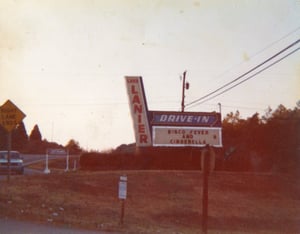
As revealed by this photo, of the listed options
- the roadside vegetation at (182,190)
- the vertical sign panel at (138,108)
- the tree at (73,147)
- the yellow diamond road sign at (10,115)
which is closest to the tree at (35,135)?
the tree at (73,147)

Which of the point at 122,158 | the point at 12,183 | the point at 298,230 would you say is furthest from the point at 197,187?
the point at 122,158

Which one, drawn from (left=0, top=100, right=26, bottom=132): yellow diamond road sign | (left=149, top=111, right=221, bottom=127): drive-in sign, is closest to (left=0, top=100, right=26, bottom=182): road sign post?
(left=0, top=100, right=26, bottom=132): yellow diamond road sign

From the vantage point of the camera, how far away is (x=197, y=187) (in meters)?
34.7

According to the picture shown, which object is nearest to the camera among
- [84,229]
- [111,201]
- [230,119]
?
[84,229]

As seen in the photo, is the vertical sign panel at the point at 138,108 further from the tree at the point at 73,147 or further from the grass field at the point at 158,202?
the tree at the point at 73,147

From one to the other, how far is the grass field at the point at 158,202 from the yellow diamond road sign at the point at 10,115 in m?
2.32

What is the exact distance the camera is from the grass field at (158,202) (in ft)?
66.1

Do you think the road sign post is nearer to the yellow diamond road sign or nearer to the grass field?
the yellow diamond road sign

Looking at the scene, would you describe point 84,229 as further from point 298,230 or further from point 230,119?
point 230,119

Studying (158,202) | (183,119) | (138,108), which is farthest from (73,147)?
(158,202)

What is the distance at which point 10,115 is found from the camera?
23125 mm

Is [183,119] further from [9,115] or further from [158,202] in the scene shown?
[9,115]

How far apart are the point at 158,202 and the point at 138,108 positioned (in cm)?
951

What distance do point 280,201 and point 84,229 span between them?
20295mm
